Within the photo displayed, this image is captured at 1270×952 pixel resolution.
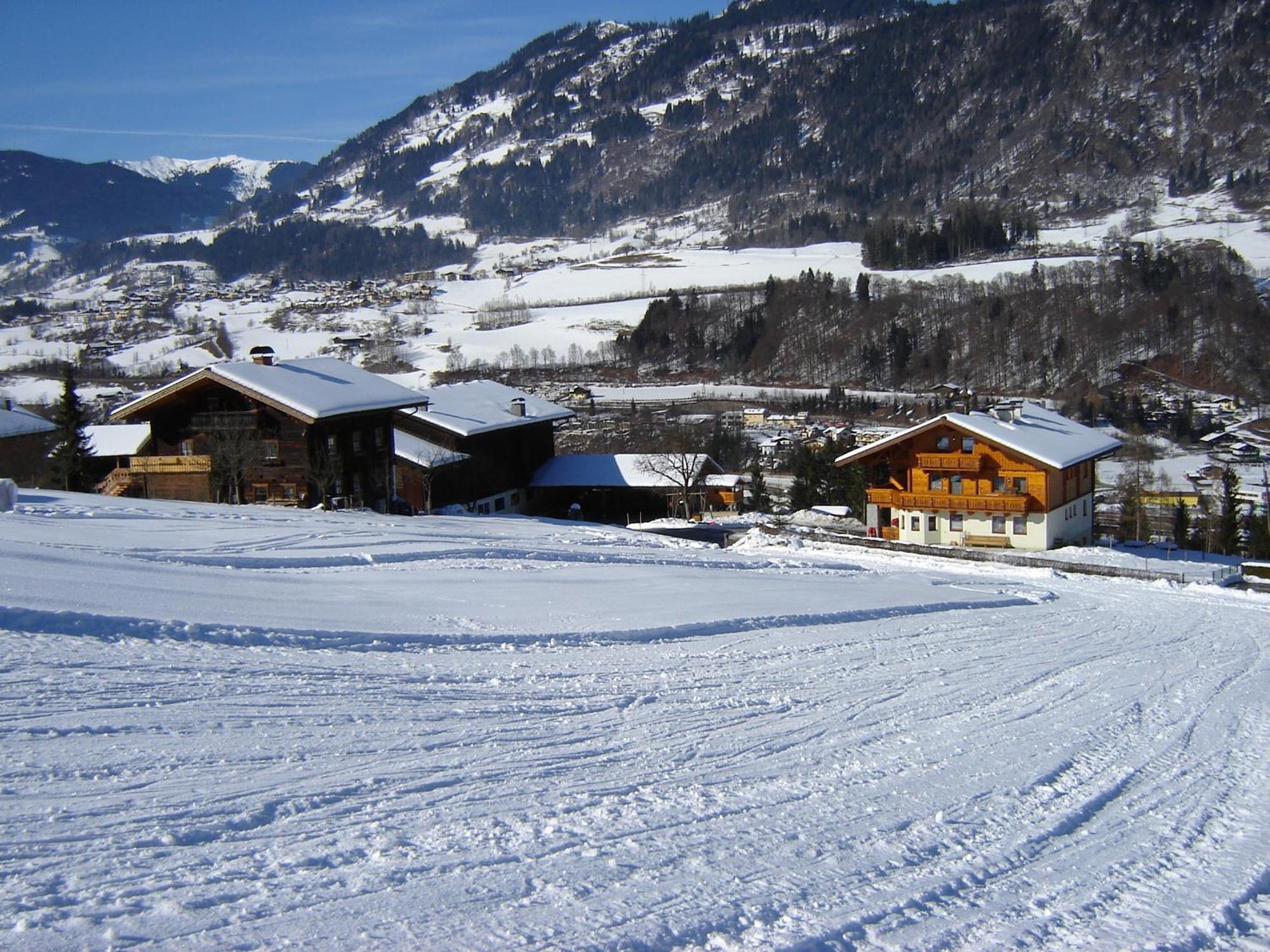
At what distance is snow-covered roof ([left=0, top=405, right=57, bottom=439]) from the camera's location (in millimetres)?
29234

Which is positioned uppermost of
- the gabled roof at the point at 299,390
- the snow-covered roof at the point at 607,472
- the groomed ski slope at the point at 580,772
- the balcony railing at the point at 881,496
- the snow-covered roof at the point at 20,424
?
the gabled roof at the point at 299,390

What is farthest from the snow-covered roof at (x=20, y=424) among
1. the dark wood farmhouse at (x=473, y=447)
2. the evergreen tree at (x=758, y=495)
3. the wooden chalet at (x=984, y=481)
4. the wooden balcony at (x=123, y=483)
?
the evergreen tree at (x=758, y=495)

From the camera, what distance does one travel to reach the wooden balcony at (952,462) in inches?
1449

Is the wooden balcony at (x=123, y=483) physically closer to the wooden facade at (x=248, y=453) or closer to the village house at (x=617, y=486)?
the wooden facade at (x=248, y=453)

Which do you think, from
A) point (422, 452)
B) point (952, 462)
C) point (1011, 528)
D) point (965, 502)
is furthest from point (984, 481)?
point (422, 452)

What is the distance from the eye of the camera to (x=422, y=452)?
3753 cm

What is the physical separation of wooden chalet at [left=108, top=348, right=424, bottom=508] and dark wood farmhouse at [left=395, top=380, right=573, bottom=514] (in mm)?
2344

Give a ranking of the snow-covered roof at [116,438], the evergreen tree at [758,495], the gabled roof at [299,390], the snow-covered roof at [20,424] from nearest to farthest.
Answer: the snow-covered roof at [20,424] → the gabled roof at [299,390] → the snow-covered roof at [116,438] → the evergreen tree at [758,495]

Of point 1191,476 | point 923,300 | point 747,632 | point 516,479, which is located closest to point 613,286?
point 923,300

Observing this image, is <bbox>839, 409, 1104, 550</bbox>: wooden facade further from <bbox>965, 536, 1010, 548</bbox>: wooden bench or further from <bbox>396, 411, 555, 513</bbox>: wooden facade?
<bbox>396, 411, 555, 513</bbox>: wooden facade

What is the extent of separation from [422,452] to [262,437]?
19.2 ft

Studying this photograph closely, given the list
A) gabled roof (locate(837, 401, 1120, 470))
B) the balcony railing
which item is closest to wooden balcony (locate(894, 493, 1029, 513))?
the balcony railing

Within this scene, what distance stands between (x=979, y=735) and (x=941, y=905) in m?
3.92

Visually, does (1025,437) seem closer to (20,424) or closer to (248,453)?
(248,453)
